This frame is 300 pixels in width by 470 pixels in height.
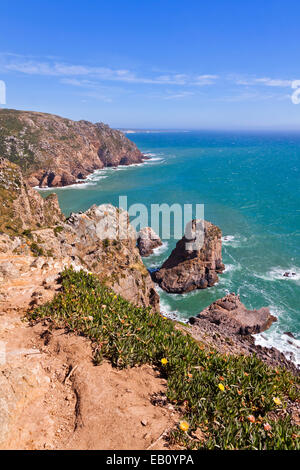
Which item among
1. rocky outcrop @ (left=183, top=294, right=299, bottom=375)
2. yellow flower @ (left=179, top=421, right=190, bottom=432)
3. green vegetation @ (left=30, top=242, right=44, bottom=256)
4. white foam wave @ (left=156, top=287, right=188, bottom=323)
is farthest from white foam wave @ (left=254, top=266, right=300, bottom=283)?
yellow flower @ (left=179, top=421, right=190, bottom=432)

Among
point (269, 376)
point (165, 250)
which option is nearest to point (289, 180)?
point (165, 250)

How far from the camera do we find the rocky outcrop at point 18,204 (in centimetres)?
3316

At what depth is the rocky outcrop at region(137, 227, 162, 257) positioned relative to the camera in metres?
57.6

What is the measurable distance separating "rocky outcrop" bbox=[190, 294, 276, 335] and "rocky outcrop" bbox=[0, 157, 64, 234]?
23452 mm

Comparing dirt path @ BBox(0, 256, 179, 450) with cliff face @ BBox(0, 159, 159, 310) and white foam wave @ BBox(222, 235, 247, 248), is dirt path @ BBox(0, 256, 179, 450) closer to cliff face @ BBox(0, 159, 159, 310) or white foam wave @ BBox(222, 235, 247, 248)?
cliff face @ BBox(0, 159, 159, 310)

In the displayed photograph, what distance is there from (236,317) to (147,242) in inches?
1122

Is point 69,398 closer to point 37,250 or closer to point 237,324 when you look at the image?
point 37,250

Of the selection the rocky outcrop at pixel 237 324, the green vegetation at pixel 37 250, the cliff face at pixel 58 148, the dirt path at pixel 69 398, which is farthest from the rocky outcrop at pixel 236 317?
the cliff face at pixel 58 148

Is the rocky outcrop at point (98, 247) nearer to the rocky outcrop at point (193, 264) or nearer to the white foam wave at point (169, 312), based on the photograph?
the white foam wave at point (169, 312)

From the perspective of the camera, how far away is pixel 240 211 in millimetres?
84125

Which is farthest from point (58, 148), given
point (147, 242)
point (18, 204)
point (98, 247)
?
point (98, 247)

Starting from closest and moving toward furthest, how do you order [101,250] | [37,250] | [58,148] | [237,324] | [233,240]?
1. [37,250]
2. [101,250]
3. [237,324]
4. [233,240]
5. [58,148]
